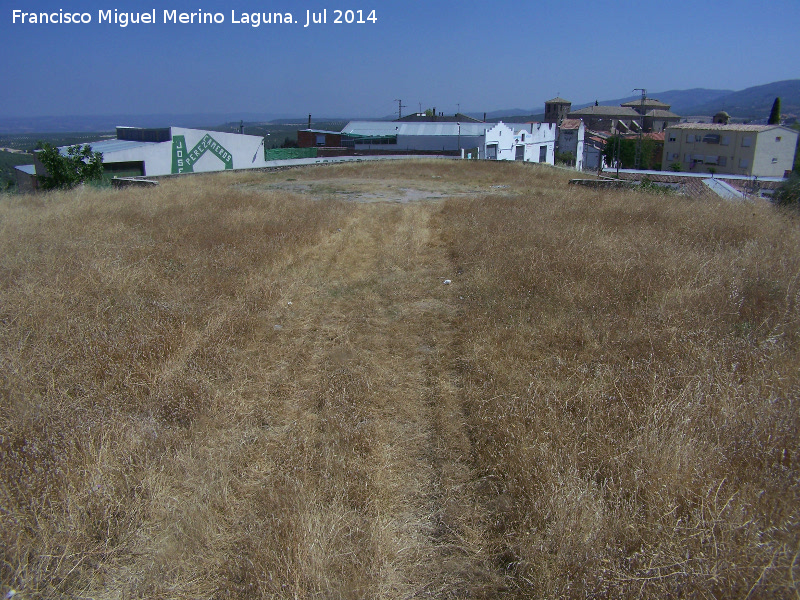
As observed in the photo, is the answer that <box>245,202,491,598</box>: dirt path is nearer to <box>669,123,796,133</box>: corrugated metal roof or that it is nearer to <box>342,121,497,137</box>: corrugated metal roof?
<box>342,121,497,137</box>: corrugated metal roof

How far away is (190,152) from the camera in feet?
125

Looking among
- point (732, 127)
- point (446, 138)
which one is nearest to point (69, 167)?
point (446, 138)

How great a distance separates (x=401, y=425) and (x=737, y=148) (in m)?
67.8

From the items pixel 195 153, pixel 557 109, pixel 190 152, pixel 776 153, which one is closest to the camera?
pixel 190 152

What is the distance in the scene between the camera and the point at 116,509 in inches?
126

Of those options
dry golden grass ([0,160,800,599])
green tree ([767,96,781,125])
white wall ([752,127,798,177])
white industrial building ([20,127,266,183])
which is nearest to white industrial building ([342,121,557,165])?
white industrial building ([20,127,266,183])

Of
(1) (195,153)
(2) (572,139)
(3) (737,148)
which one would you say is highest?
(2) (572,139)

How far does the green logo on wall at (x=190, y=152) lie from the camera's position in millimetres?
36656

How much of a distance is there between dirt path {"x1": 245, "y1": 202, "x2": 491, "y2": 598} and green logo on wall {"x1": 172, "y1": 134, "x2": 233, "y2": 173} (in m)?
32.7

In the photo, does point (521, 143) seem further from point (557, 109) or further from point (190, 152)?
point (557, 109)

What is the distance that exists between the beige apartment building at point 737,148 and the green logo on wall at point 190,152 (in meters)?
49.7

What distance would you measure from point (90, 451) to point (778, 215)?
13.5 m

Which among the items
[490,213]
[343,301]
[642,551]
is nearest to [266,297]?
[343,301]

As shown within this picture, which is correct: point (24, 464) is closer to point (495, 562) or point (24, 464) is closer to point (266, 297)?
point (495, 562)
